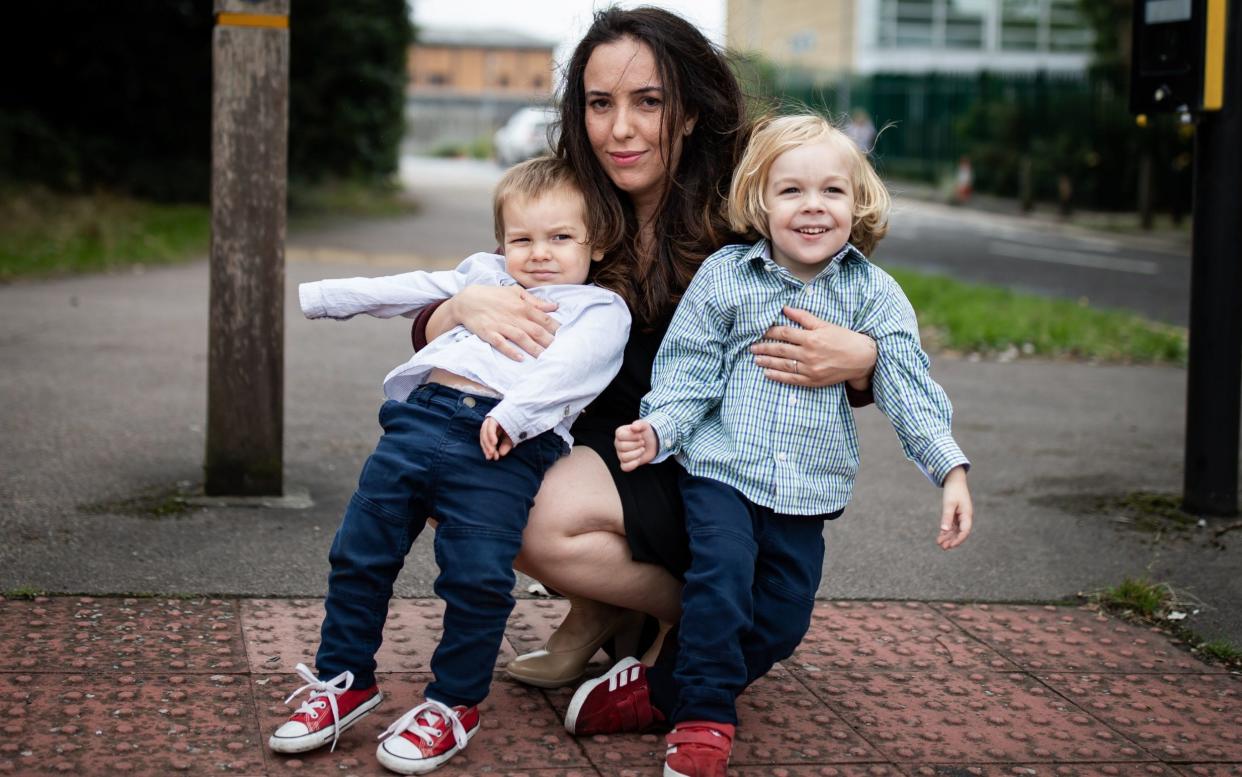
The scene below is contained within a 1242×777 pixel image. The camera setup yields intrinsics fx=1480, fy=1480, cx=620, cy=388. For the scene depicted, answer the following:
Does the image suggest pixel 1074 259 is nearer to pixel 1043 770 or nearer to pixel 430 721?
pixel 1043 770

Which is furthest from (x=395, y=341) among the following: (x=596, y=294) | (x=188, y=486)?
(x=596, y=294)

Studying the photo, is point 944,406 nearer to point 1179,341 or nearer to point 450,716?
point 450,716

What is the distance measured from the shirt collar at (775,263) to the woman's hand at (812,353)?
0.10 metres

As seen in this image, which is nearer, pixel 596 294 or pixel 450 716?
pixel 450 716

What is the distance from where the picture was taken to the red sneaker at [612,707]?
309 centimetres

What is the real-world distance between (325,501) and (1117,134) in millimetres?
22670

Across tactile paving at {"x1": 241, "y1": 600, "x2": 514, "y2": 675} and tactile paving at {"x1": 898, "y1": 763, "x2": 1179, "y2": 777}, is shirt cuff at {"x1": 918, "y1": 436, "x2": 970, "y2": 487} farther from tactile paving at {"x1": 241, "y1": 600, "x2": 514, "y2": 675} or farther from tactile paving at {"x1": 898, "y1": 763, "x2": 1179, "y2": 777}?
tactile paving at {"x1": 241, "y1": 600, "x2": 514, "y2": 675}

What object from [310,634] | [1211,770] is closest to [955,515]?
[1211,770]

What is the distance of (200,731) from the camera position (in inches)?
117

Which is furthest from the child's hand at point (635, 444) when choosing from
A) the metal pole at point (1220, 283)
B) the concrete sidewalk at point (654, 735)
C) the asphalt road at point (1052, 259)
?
the asphalt road at point (1052, 259)

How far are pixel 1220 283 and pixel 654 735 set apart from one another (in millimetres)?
2863

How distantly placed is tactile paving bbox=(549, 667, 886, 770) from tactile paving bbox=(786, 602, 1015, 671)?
0.96 ft

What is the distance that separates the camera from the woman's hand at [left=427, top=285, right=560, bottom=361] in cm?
307

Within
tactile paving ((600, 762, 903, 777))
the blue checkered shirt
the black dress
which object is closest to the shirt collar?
the blue checkered shirt
